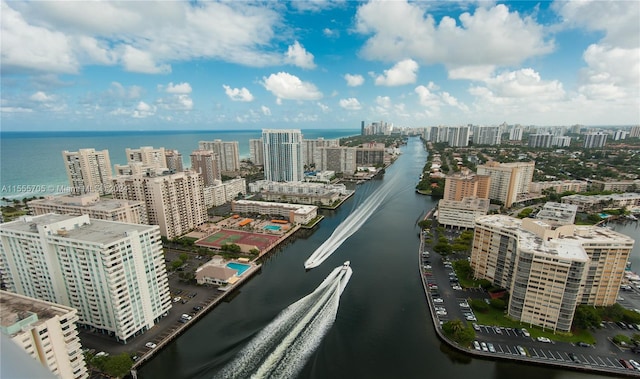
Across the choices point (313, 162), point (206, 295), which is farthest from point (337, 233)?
point (313, 162)

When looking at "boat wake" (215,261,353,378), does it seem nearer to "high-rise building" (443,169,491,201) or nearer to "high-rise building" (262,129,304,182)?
"high-rise building" (443,169,491,201)

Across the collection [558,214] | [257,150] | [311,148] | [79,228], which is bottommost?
[558,214]

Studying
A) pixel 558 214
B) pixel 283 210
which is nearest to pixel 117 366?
pixel 283 210

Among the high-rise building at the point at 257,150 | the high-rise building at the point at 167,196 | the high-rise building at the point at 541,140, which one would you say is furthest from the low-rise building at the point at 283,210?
the high-rise building at the point at 541,140

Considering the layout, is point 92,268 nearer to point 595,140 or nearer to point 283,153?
point 283,153

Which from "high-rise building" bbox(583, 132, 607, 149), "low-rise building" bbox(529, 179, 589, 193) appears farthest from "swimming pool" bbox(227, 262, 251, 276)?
"high-rise building" bbox(583, 132, 607, 149)

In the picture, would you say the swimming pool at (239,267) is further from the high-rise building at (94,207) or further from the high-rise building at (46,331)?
the high-rise building at (46,331)
